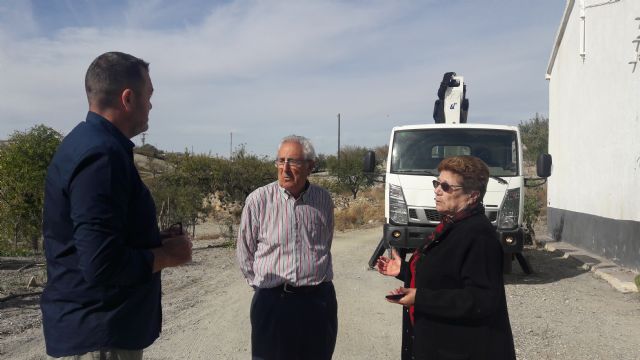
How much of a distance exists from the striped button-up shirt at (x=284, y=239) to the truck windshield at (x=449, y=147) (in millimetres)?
5177

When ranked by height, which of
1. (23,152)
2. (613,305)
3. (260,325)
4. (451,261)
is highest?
(23,152)

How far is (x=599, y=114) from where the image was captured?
11141 millimetres

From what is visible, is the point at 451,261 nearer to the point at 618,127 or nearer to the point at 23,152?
the point at 618,127

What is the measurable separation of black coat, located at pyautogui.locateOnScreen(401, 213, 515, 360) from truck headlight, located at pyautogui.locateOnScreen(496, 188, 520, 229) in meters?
5.64

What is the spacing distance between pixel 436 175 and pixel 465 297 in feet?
18.8

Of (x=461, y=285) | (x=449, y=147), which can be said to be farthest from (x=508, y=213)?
(x=461, y=285)

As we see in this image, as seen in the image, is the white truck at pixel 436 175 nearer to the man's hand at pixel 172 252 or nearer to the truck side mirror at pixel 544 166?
the truck side mirror at pixel 544 166

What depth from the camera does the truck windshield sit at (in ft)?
27.6

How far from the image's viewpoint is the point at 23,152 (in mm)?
11523

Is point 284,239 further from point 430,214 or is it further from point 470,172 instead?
point 430,214

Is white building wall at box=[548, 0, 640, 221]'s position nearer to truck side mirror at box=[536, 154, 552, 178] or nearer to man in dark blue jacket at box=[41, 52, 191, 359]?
truck side mirror at box=[536, 154, 552, 178]

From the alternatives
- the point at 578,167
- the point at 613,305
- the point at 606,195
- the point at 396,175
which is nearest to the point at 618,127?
the point at 606,195

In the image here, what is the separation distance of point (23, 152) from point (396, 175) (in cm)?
803

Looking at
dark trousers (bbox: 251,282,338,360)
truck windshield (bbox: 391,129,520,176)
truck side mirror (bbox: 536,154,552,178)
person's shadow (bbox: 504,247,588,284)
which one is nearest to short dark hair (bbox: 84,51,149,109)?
dark trousers (bbox: 251,282,338,360)
